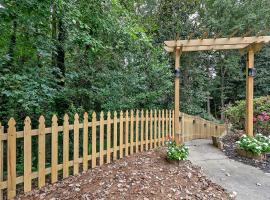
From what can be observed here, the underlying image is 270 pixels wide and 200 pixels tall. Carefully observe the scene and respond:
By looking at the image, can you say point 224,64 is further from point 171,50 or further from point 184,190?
point 184,190

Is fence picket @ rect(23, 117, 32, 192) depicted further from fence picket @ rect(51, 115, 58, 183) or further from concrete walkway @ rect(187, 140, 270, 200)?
concrete walkway @ rect(187, 140, 270, 200)

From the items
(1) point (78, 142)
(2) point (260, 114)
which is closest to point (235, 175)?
(1) point (78, 142)

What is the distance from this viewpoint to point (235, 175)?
455cm

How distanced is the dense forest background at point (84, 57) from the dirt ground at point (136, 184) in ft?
4.50

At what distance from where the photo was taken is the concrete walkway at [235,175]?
3.86 metres

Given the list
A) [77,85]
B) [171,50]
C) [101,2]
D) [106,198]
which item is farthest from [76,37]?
[106,198]

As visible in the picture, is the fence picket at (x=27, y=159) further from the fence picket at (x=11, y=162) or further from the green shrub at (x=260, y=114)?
the green shrub at (x=260, y=114)

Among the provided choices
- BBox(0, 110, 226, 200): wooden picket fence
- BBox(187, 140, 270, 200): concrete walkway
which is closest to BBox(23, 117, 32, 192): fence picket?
BBox(0, 110, 226, 200): wooden picket fence

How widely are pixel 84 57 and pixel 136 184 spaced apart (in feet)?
12.6

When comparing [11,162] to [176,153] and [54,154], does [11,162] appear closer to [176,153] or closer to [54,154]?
[54,154]

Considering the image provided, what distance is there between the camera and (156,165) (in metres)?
4.46

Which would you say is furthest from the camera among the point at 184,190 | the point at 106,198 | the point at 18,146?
the point at 18,146

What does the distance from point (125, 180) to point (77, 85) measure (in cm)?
322

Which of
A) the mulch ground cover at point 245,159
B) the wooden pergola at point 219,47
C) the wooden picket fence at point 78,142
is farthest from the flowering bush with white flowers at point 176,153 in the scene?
the mulch ground cover at point 245,159
